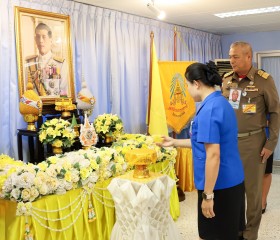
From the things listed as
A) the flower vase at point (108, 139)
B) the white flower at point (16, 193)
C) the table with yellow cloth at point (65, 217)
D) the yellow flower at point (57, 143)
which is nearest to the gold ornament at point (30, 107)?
the yellow flower at point (57, 143)

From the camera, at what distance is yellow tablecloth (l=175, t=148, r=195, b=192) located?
15.1 ft

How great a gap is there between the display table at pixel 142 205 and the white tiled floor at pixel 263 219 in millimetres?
1124

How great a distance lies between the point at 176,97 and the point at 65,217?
242 cm

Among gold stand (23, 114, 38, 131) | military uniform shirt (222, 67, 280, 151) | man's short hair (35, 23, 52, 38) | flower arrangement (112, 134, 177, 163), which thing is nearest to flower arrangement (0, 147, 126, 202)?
flower arrangement (112, 134, 177, 163)

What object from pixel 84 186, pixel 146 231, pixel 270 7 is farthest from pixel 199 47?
pixel 146 231

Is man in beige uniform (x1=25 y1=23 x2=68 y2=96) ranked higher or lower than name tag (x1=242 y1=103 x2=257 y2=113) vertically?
higher

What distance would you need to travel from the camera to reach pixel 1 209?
2248 mm

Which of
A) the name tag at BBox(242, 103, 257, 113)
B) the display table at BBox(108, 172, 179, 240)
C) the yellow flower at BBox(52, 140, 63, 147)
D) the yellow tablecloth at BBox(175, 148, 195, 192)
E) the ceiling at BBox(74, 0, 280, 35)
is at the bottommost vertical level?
the yellow tablecloth at BBox(175, 148, 195, 192)

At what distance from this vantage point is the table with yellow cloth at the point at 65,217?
7.41 feet

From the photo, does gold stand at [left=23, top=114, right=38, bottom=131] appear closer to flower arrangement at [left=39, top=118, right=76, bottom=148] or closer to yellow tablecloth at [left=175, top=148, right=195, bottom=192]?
flower arrangement at [left=39, top=118, right=76, bottom=148]

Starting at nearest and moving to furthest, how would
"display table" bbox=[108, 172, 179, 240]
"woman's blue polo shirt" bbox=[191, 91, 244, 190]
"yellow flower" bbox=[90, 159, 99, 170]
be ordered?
1. "woman's blue polo shirt" bbox=[191, 91, 244, 190]
2. "display table" bbox=[108, 172, 179, 240]
3. "yellow flower" bbox=[90, 159, 99, 170]

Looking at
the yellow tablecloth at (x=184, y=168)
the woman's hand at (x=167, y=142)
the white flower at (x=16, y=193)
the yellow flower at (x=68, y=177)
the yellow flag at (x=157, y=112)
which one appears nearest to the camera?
the white flower at (x=16, y=193)

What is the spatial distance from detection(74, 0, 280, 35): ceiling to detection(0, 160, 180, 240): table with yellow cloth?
1.92m

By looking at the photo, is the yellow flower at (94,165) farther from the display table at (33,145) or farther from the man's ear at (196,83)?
the man's ear at (196,83)
